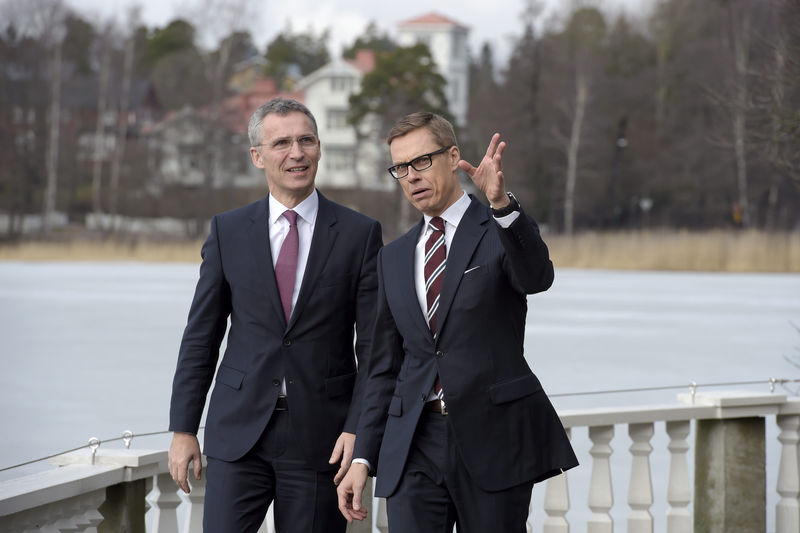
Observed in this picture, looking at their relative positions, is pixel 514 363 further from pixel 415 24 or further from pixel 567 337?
pixel 415 24

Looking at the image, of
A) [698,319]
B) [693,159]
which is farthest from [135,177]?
[698,319]

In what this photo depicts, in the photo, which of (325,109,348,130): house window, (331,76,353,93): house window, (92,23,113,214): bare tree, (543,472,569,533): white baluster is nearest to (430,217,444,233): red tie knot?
(543,472,569,533): white baluster

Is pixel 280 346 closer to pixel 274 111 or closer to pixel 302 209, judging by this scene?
pixel 302 209

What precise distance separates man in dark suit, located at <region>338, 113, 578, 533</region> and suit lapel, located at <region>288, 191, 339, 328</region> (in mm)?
290

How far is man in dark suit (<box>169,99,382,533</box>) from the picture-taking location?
302 cm

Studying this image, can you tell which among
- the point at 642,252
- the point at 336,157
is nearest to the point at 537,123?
the point at 336,157

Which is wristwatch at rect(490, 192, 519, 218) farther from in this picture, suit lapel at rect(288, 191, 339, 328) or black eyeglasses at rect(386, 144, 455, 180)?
suit lapel at rect(288, 191, 339, 328)

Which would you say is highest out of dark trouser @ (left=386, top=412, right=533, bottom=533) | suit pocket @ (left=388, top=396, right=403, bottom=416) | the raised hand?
the raised hand

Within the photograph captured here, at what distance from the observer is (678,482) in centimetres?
398

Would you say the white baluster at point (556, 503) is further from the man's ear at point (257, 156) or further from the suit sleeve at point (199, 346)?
the man's ear at point (257, 156)

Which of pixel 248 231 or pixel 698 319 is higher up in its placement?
pixel 248 231

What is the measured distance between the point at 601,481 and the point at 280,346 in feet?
4.36

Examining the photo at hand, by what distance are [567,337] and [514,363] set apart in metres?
10.9

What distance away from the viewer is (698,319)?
15.1 meters
